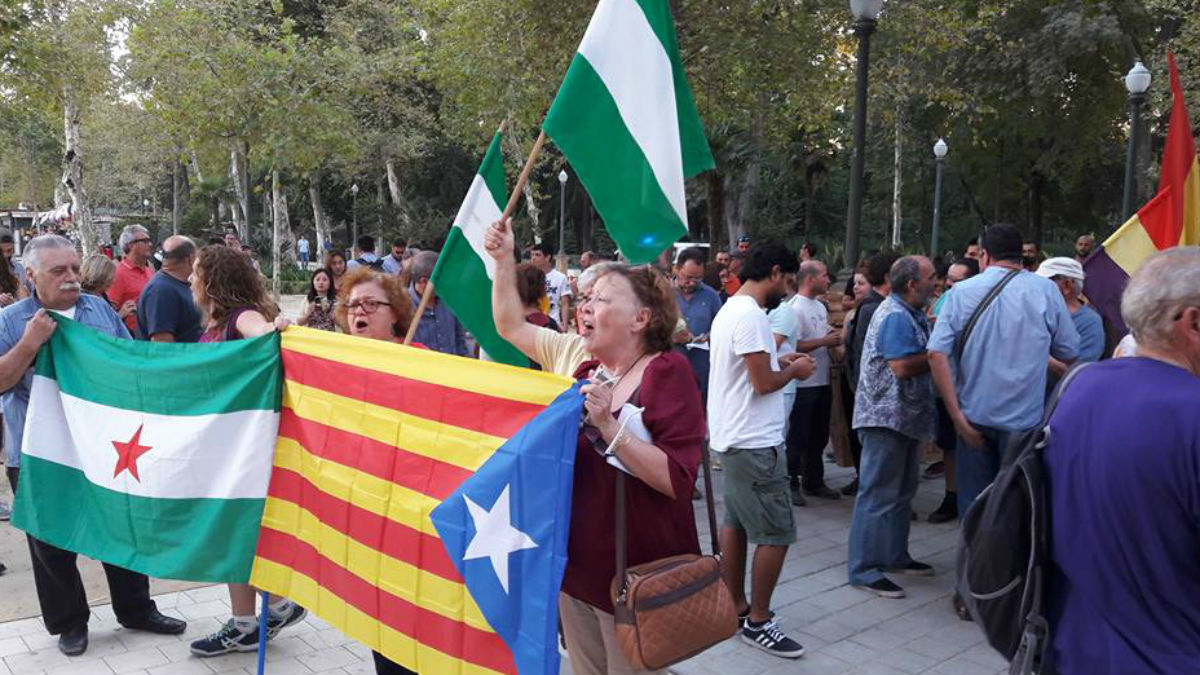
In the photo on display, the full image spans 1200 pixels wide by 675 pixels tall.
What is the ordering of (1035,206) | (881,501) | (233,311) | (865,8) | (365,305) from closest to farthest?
(365,305)
(233,311)
(881,501)
(865,8)
(1035,206)

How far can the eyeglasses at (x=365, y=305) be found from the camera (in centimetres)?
386

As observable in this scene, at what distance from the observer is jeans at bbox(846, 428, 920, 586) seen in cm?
534

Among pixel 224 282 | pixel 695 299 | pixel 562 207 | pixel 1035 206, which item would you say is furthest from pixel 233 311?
pixel 1035 206

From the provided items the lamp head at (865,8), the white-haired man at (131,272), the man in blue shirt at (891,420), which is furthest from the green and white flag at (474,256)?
the lamp head at (865,8)

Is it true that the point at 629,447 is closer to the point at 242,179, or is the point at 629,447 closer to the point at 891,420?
the point at 891,420

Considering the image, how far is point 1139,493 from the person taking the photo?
220 cm

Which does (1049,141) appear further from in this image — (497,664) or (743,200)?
(497,664)

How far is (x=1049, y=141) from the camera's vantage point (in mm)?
29656

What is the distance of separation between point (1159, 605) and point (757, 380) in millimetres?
2331

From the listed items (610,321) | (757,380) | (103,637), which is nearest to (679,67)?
(610,321)

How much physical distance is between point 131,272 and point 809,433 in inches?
243

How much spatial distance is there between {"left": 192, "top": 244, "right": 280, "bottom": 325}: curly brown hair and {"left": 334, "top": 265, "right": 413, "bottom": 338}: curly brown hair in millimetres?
550

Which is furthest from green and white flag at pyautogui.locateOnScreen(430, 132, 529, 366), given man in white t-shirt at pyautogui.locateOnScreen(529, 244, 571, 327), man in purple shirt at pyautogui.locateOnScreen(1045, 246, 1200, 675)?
man in white t-shirt at pyautogui.locateOnScreen(529, 244, 571, 327)

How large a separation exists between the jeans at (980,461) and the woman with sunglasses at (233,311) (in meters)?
3.77
